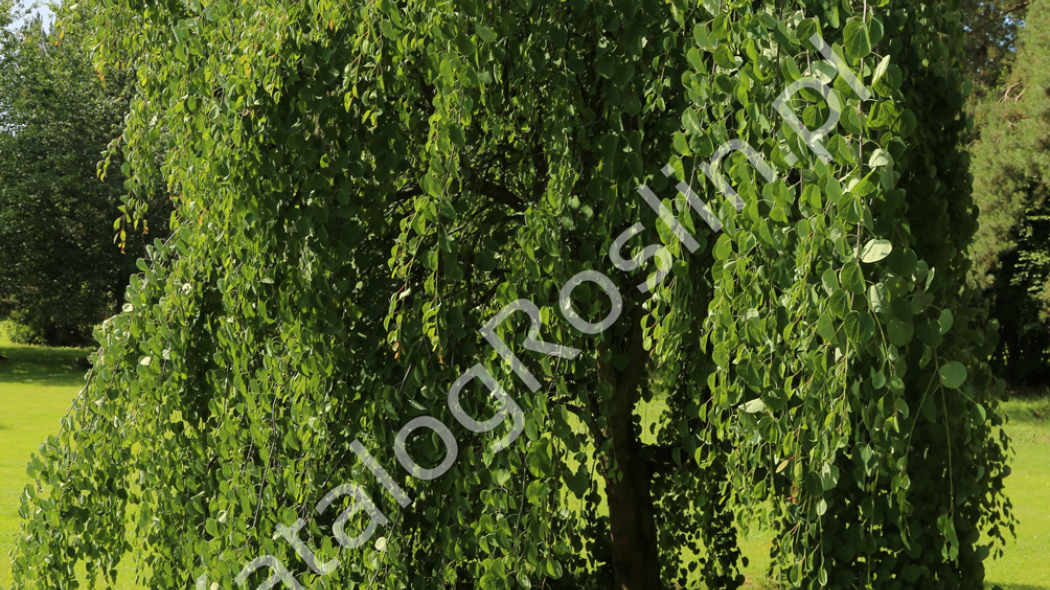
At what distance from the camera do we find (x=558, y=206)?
1527 millimetres

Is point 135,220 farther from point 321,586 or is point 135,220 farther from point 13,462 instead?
point 13,462

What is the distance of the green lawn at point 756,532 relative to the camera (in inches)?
195

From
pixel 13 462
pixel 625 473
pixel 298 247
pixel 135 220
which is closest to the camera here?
pixel 298 247

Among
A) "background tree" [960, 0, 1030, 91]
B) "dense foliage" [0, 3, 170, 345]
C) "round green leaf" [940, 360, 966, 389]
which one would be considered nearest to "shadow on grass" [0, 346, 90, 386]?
"dense foliage" [0, 3, 170, 345]

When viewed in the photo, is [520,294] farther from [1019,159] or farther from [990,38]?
[990,38]

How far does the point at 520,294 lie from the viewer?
5.18 feet

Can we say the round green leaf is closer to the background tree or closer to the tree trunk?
the tree trunk

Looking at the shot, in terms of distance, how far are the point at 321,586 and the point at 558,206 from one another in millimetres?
868

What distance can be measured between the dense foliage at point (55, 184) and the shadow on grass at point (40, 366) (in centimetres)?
106

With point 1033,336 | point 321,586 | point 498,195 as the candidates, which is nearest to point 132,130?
point 498,195

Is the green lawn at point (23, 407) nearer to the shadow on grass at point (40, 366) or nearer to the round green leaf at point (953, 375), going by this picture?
the shadow on grass at point (40, 366)

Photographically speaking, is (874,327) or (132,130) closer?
(874,327)

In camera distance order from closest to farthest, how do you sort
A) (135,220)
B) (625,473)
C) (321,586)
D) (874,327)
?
(874,327) → (321,586) → (135,220) → (625,473)

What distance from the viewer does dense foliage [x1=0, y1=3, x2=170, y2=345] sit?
1506cm
